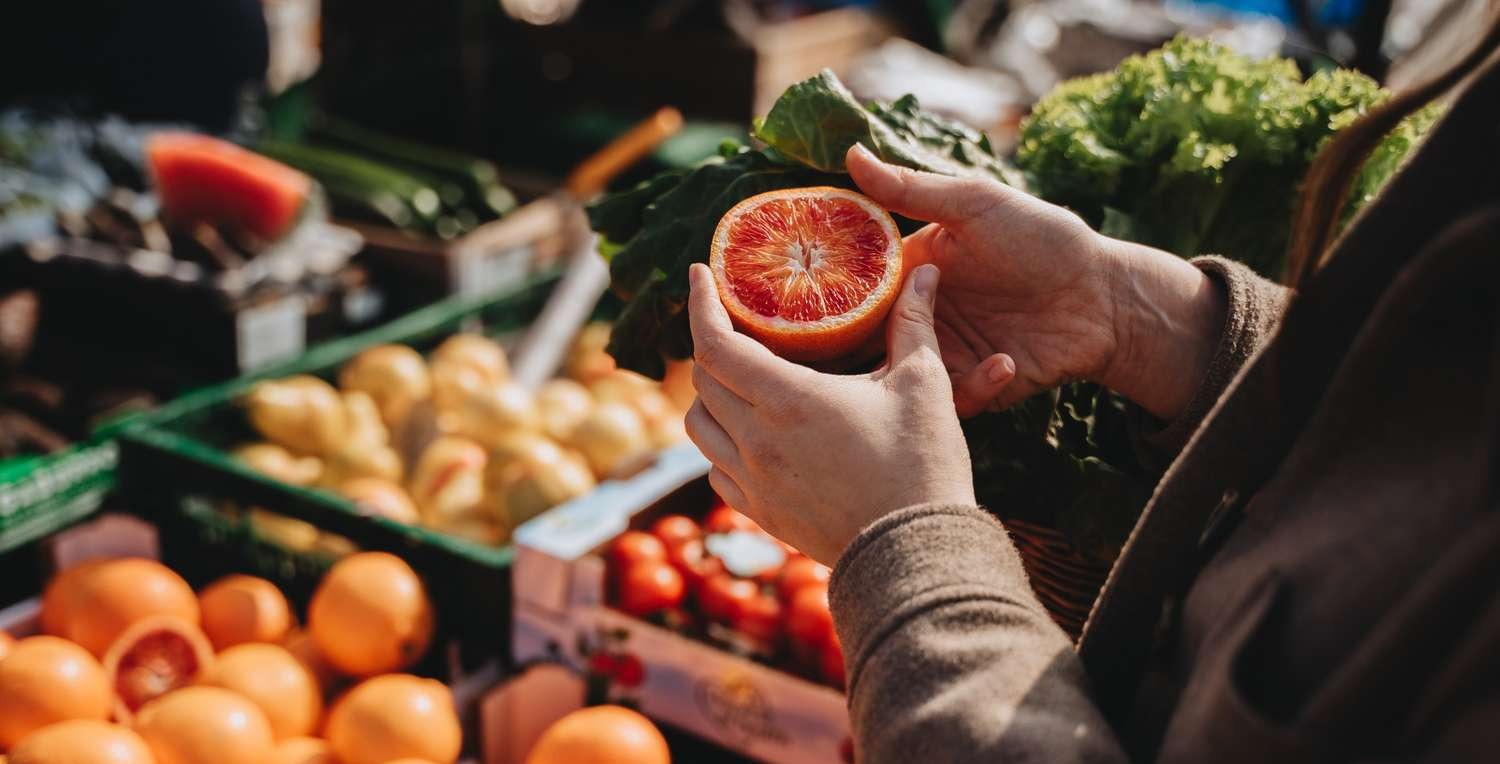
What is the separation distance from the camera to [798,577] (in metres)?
2.56

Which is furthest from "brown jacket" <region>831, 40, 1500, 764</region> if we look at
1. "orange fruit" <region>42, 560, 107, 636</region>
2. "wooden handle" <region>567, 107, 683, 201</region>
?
"wooden handle" <region>567, 107, 683, 201</region>

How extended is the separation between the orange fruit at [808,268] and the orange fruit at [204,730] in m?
1.16

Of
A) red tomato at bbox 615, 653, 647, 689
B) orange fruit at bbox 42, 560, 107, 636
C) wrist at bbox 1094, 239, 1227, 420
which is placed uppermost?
wrist at bbox 1094, 239, 1227, 420

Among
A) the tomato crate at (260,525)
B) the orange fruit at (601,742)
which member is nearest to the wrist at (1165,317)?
the orange fruit at (601,742)

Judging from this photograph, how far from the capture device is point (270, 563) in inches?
109

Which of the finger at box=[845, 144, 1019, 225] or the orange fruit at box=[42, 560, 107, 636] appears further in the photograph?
the orange fruit at box=[42, 560, 107, 636]

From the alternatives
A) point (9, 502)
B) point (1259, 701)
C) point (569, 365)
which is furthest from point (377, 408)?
point (1259, 701)

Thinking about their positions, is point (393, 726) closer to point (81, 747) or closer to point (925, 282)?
point (81, 747)

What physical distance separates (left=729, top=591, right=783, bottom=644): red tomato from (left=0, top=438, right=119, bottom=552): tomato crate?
176 centimetres

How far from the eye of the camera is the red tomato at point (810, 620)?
7.79 feet

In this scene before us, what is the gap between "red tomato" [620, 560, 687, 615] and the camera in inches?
98.0

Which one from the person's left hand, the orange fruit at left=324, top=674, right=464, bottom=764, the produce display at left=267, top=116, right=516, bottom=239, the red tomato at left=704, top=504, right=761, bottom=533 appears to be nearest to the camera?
the person's left hand

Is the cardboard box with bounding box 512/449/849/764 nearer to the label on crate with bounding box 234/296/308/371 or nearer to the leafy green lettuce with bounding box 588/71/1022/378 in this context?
the leafy green lettuce with bounding box 588/71/1022/378

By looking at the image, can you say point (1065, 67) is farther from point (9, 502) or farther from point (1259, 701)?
point (1259, 701)
